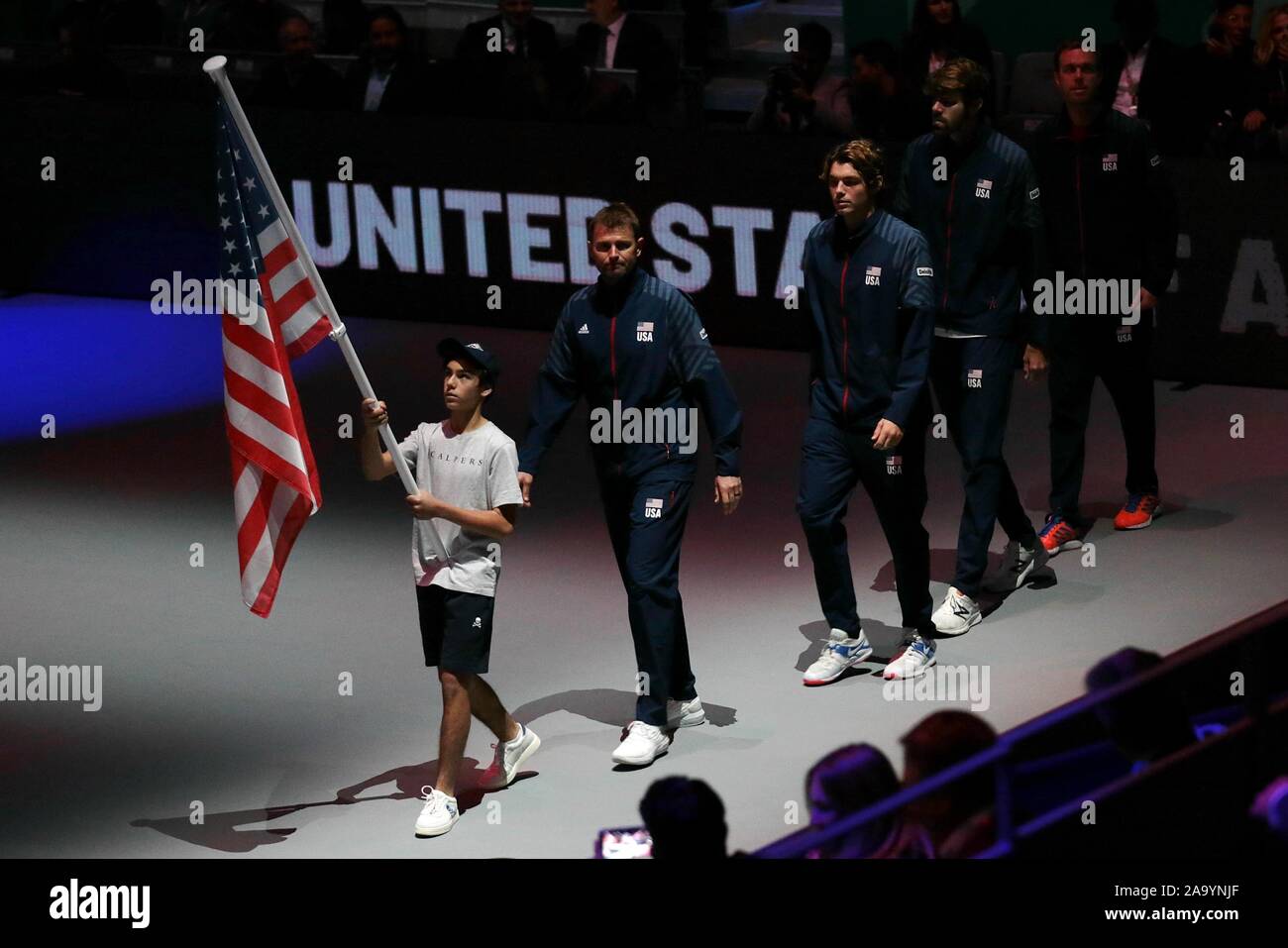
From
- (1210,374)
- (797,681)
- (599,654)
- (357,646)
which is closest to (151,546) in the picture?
(357,646)

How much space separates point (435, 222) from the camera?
16219mm

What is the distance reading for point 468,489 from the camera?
847cm

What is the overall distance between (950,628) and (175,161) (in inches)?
361

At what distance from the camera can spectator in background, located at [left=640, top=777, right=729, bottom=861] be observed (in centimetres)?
566

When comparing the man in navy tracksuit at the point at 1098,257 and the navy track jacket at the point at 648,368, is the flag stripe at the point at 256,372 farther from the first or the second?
the man in navy tracksuit at the point at 1098,257

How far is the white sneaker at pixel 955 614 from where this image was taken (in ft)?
33.8

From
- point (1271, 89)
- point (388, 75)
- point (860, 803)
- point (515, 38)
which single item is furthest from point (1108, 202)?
point (388, 75)

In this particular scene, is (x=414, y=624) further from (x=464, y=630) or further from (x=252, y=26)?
(x=252, y=26)

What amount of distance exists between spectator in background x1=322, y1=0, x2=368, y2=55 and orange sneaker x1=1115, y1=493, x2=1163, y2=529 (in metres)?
8.86

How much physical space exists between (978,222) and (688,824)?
511cm

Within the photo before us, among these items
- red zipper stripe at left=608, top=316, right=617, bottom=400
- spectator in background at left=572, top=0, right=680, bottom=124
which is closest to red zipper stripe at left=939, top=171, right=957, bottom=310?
red zipper stripe at left=608, top=316, right=617, bottom=400

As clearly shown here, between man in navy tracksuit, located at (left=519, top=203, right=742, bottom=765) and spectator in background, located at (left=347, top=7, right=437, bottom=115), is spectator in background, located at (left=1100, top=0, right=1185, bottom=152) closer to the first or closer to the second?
spectator in background, located at (left=347, top=7, right=437, bottom=115)

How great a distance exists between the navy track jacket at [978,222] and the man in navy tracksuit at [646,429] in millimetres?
1654
